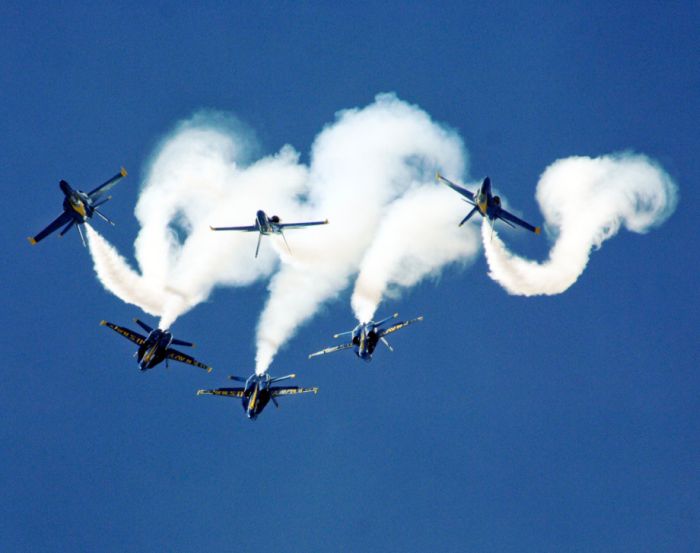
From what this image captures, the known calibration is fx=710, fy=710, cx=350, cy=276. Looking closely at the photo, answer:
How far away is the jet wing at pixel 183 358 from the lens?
71.1 meters

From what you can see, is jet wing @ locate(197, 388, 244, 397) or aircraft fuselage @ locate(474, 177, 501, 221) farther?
jet wing @ locate(197, 388, 244, 397)

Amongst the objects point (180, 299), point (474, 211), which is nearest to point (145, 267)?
point (180, 299)

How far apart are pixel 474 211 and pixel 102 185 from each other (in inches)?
1439

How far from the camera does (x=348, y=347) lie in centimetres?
7062

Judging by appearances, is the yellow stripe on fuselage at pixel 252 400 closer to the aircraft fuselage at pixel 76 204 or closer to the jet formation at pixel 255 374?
the jet formation at pixel 255 374

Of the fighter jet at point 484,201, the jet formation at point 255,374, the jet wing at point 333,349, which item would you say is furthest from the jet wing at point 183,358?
the fighter jet at point 484,201

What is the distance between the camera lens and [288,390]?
73312mm

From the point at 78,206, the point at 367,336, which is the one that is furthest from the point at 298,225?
the point at 78,206

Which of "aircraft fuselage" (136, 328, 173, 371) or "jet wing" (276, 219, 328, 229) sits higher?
"jet wing" (276, 219, 328, 229)

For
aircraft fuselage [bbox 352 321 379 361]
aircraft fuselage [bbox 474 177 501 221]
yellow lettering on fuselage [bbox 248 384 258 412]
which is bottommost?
yellow lettering on fuselage [bbox 248 384 258 412]

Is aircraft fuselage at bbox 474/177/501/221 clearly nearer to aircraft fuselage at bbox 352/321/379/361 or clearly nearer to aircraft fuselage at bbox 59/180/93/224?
aircraft fuselage at bbox 352/321/379/361

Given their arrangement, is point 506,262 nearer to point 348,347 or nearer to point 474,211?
point 474,211

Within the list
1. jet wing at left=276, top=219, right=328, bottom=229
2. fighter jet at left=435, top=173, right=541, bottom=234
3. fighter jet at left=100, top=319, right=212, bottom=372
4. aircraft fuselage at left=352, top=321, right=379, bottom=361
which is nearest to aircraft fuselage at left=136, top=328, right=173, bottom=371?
fighter jet at left=100, top=319, right=212, bottom=372

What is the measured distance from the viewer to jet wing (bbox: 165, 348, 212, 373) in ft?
233
